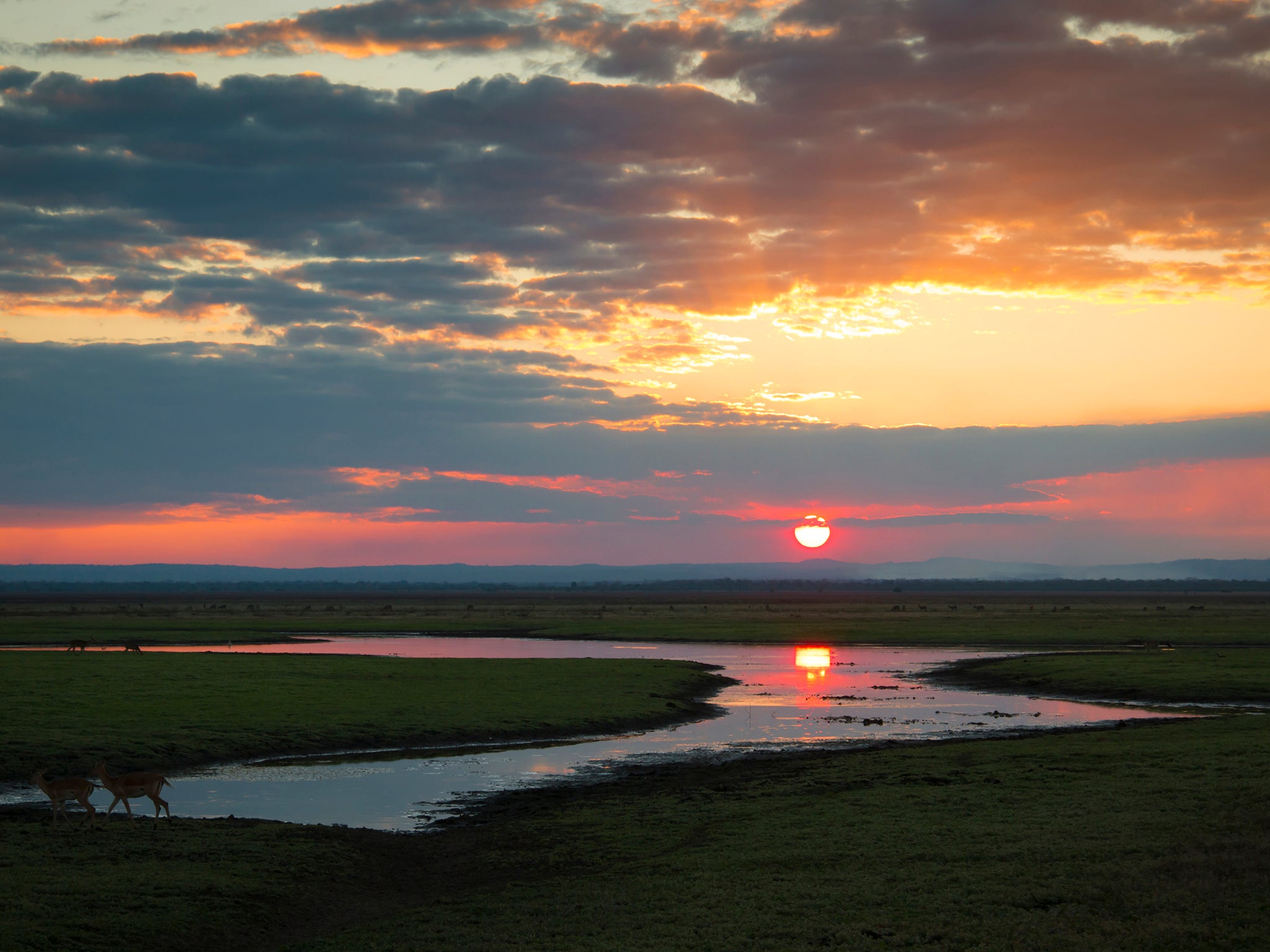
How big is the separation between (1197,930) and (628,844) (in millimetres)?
11131

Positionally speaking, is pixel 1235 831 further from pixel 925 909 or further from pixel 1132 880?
pixel 925 909

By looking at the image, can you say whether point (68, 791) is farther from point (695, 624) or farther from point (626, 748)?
point (695, 624)

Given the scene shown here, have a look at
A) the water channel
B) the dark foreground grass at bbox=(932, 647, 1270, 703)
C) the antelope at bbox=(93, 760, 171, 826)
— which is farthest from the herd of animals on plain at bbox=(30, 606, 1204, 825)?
the dark foreground grass at bbox=(932, 647, 1270, 703)

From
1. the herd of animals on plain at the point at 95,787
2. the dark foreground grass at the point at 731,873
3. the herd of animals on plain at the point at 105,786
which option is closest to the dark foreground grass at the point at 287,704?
the herd of animals on plain at the point at 105,786

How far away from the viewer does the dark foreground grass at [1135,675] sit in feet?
167

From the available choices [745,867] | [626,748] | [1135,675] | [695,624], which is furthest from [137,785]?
[695,624]

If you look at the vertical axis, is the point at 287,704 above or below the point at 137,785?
below

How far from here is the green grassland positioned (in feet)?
319

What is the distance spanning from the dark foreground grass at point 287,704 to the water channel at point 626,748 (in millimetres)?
1936

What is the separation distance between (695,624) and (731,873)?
358 ft

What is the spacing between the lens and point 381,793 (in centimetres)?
2891

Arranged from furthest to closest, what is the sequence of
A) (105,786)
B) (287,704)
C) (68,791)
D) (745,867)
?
1. (287,704)
2. (105,786)
3. (68,791)
4. (745,867)

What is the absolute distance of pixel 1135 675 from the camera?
56969 mm

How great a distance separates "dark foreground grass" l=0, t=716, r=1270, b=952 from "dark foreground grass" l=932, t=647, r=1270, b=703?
26186mm
